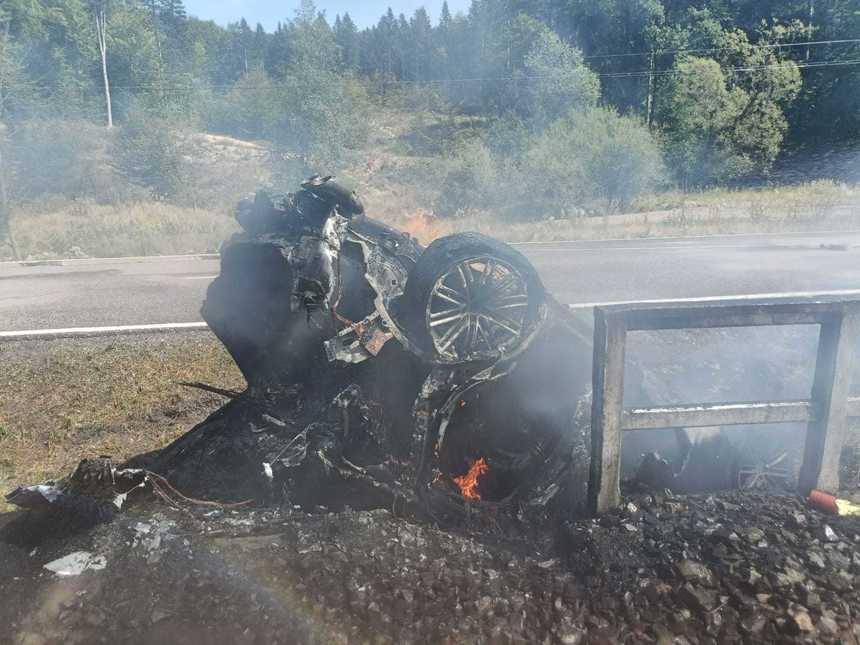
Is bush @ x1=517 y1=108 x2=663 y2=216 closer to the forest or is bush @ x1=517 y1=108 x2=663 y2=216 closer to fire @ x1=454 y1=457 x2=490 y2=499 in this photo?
the forest

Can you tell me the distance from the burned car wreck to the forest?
1624 cm

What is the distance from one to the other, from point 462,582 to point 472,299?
1.75 meters

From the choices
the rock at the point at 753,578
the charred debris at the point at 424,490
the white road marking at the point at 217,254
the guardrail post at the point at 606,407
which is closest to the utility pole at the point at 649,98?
the white road marking at the point at 217,254

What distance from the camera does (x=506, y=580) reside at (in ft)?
9.04

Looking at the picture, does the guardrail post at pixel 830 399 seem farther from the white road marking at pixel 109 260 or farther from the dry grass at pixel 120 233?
the dry grass at pixel 120 233

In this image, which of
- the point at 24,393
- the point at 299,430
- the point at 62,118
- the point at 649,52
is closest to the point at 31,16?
the point at 62,118

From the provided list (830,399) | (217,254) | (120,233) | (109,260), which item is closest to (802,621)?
(830,399)

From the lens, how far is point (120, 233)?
715 inches

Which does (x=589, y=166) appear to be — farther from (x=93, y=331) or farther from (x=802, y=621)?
(x=802, y=621)

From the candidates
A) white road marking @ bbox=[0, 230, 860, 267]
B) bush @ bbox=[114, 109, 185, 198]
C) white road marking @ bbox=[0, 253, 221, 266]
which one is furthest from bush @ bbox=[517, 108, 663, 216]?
bush @ bbox=[114, 109, 185, 198]

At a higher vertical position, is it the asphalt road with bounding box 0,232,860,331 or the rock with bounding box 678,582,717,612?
the rock with bounding box 678,582,717,612

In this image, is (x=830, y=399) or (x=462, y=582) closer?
(x=462, y=582)

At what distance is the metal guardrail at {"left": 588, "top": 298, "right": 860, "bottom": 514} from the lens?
2.84 metres

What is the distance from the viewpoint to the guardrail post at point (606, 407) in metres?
2.84
